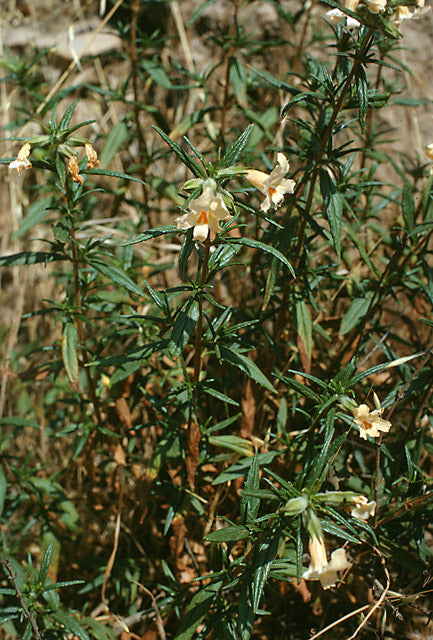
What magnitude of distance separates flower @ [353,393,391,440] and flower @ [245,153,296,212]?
625 millimetres

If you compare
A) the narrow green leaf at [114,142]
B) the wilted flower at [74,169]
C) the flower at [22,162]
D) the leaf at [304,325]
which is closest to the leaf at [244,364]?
the leaf at [304,325]

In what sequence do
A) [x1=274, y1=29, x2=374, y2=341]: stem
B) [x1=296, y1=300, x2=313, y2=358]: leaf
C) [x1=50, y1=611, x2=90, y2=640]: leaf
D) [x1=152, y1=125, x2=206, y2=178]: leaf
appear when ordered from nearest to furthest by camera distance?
[x1=152, y1=125, x2=206, y2=178]: leaf
[x1=274, y1=29, x2=374, y2=341]: stem
[x1=50, y1=611, x2=90, y2=640]: leaf
[x1=296, y1=300, x2=313, y2=358]: leaf

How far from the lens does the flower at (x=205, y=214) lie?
1433mm

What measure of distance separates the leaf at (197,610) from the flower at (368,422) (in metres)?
0.74

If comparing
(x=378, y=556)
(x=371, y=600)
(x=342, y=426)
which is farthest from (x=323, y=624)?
(x=342, y=426)

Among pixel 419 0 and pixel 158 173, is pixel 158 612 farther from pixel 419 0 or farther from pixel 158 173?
pixel 158 173

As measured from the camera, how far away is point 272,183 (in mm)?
1613

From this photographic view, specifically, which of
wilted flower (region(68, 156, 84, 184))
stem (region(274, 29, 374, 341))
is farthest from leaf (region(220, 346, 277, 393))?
wilted flower (region(68, 156, 84, 184))

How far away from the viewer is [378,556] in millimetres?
1979

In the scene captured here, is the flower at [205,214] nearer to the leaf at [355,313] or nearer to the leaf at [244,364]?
the leaf at [244,364]

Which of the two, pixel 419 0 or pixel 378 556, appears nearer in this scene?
pixel 419 0

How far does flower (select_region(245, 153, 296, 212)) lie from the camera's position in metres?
1.59

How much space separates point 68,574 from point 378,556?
138 cm

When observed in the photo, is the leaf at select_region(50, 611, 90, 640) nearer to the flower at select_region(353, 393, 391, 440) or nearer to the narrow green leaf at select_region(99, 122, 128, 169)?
the flower at select_region(353, 393, 391, 440)
